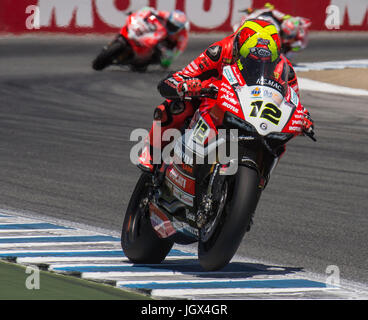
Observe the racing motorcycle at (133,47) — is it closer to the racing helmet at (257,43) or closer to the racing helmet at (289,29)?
the racing helmet at (289,29)

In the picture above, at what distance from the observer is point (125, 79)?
1923 cm

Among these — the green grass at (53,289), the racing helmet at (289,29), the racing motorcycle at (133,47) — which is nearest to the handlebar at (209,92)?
the green grass at (53,289)

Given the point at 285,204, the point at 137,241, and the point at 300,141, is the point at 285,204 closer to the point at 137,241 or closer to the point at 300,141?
the point at 137,241

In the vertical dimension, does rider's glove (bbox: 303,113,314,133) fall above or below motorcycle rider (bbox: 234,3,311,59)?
above

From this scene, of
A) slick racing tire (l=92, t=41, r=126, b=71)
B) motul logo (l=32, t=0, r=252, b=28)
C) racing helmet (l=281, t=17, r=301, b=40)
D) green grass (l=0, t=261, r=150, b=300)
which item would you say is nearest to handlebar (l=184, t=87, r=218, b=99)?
green grass (l=0, t=261, r=150, b=300)

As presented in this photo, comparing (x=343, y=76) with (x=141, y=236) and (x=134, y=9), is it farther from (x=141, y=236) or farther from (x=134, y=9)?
(x=141, y=236)

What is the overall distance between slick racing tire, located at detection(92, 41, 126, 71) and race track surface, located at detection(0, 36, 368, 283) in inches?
10.0

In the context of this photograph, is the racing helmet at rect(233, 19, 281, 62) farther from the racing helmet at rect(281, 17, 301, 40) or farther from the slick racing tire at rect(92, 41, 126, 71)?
the racing helmet at rect(281, 17, 301, 40)

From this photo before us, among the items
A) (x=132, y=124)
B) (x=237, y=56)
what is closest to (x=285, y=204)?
(x=237, y=56)

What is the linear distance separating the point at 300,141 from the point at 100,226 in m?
5.50

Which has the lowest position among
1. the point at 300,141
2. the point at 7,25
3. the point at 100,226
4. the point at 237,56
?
the point at 7,25

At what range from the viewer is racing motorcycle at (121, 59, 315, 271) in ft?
18.5

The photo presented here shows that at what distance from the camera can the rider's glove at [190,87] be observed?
604cm

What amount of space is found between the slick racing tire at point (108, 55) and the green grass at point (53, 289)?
14.2 metres
